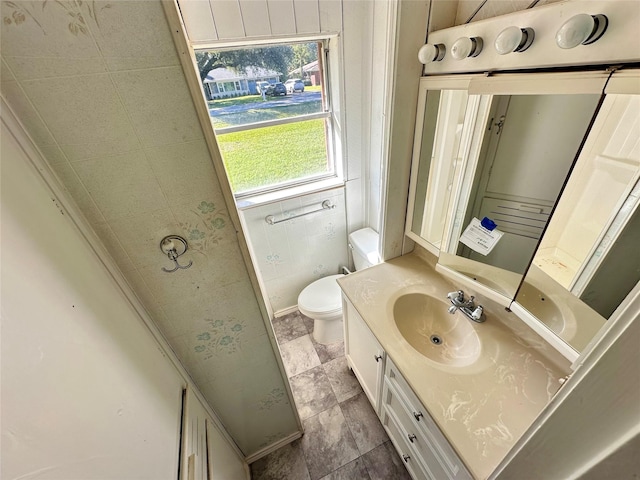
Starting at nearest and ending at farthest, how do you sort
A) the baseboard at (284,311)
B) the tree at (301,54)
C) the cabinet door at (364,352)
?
the cabinet door at (364,352)
the tree at (301,54)
the baseboard at (284,311)

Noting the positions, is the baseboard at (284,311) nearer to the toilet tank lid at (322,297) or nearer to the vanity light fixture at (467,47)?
the toilet tank lid at (322,297)

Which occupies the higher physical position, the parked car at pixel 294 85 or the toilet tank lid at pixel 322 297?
the parked car at pixel 294 85

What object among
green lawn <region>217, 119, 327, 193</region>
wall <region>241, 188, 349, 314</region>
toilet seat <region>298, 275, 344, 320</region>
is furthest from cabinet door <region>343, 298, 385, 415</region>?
green lawn <region>217, 119, 327, 193</region>

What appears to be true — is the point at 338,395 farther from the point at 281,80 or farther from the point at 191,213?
the point at 281,80

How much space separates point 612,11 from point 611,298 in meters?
0.65

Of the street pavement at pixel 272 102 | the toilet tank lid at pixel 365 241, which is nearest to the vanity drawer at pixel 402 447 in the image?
the toilet tank lid at pixel 365 241

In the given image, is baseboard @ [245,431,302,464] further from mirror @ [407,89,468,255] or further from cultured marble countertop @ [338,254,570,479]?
Answer: mirror @ [407,89,468,255]

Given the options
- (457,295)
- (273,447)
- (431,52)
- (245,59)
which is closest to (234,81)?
(245,59)

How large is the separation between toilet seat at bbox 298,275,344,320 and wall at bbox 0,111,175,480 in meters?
1.20

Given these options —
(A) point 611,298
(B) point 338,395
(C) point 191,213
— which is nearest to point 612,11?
(A) point 611,298

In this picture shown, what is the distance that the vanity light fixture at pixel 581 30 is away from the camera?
0.53m

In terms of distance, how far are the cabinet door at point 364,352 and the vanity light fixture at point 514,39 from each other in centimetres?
102

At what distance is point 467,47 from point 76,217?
111cm

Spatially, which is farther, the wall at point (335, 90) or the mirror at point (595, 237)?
the wall at point (335, 90)
